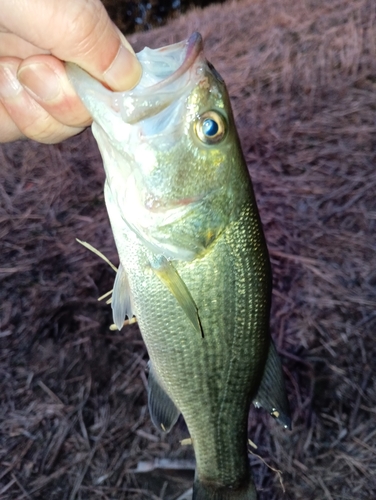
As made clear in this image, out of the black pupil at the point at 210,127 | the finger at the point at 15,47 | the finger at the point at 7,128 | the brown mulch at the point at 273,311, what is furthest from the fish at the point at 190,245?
the brown mulch at the point at 273,311

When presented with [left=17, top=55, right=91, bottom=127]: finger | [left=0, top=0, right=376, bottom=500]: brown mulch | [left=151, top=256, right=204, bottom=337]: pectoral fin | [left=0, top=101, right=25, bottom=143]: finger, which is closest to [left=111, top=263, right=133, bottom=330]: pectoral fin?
[left=151, top=256, right=204, bottom=337]: pectoral fin

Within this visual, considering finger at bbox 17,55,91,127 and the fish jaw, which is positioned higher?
finger at bbox 17,55,91,127

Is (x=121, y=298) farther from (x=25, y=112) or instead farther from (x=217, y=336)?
(x=25, y=112)

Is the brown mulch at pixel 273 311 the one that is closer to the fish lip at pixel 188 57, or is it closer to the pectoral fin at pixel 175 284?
the pectoral fin at pixel 175 284

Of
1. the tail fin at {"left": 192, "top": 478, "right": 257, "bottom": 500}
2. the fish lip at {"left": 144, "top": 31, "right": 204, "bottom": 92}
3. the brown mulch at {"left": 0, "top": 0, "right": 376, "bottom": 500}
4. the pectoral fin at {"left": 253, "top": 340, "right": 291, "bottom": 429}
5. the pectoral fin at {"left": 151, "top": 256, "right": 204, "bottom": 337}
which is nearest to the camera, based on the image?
the fish lip at {"left": 144, "top": 31, "right": 204, "bottom": 92}

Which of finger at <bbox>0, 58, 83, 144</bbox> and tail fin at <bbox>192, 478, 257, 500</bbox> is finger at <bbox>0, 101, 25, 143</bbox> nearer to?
finger at <bbox>0, 58, 83, 144</bbox>

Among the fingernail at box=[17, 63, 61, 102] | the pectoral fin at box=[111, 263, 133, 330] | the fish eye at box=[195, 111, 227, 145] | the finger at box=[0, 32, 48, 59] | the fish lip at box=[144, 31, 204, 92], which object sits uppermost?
the finger at box=[0, 32, 48, 59]

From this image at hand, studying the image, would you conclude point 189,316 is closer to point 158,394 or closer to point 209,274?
point 209,274

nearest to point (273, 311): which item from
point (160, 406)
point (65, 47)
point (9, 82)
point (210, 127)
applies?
point (160, 406)
